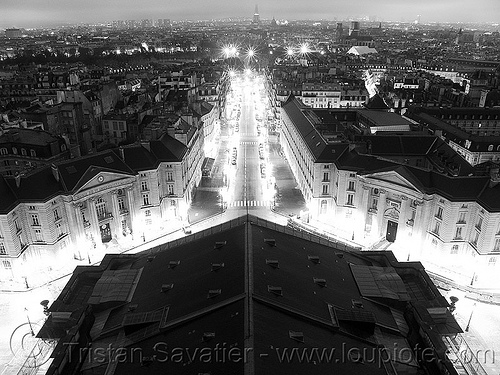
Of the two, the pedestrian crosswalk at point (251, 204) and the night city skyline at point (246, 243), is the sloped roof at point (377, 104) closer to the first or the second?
the night city skyline at point (246, 243)

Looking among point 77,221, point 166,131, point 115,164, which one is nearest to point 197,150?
point 166,131

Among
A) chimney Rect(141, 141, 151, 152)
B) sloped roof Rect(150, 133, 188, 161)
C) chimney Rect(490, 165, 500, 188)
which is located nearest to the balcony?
sloped roof Rect(150, 133, 188, 161)

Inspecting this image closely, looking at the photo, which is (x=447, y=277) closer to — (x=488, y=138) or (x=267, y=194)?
(x=267, y=194)

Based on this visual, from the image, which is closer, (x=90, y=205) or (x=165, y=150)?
(x=90, y=205)

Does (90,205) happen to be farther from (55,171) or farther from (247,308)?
(247,308)

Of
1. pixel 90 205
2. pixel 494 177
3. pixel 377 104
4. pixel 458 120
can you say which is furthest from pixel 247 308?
pixel 458 120
